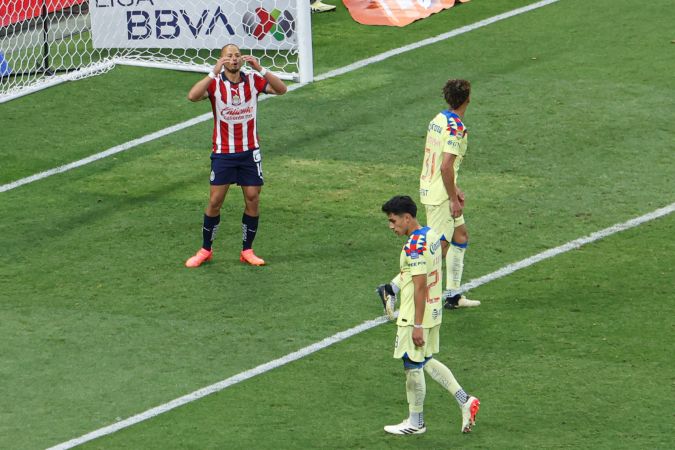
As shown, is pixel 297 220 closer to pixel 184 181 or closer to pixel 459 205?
pixel 184 181

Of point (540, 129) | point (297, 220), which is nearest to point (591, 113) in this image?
point (540, 129)

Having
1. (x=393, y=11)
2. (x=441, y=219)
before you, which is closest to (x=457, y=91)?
(x=441, y=219)

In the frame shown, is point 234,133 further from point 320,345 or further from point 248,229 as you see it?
point 320,345

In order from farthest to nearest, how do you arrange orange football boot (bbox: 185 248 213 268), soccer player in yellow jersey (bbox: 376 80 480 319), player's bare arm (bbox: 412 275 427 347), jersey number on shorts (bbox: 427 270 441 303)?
orange football boot (bbox: 185 248 213 268)
soccer player in yellow jersey (bbox: 376 80 480 319)
jersey number on shorts (bbox: 427 270 441 303)
player's bare arm (bbox: 412 275 427 347)

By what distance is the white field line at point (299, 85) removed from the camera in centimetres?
1577

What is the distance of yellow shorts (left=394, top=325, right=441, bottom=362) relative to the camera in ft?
31.3

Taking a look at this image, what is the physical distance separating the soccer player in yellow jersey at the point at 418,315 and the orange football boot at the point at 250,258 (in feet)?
11.7

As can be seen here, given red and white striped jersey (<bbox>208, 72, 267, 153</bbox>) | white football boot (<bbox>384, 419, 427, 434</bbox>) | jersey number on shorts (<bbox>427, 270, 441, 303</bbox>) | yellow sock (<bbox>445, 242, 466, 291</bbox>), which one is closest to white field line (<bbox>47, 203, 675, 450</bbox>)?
yellow sock (<bbox>445, 242, 466, 291</bbox>)

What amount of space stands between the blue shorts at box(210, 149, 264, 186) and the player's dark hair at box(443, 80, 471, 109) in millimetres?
2395

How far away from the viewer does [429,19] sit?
20.4 m

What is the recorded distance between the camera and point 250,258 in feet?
42.9

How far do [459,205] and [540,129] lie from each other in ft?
16.2

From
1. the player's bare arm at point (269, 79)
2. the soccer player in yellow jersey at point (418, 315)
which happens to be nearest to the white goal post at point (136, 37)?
the player's bare arm at point (269, 79)

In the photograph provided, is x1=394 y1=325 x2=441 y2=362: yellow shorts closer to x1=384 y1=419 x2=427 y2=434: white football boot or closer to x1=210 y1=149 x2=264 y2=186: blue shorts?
x1=384 y1=419 x2=427 y2=434: white football boot
